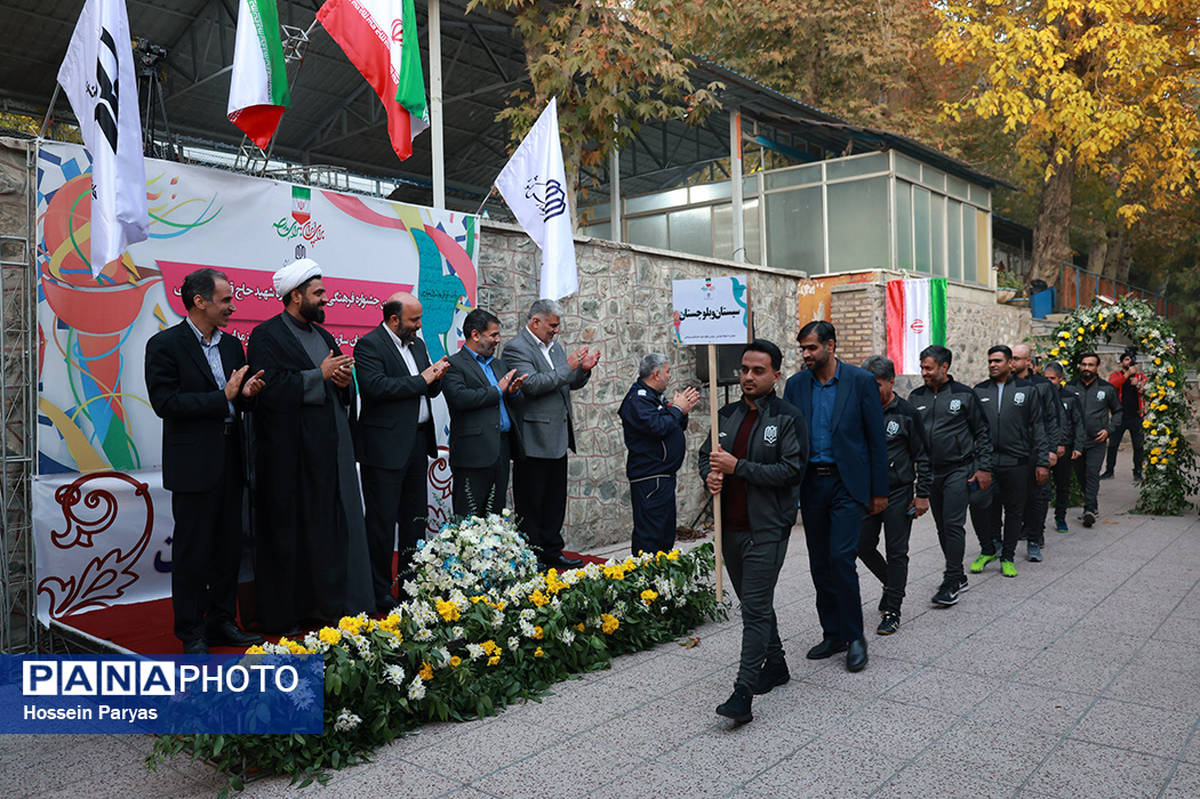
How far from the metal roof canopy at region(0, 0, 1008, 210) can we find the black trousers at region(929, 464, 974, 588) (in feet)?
23.2

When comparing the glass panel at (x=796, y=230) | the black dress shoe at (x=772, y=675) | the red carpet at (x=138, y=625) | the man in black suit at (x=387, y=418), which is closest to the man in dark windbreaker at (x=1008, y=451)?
the black dress shoe at (x=772, y=675)

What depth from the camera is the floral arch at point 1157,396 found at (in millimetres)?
10547

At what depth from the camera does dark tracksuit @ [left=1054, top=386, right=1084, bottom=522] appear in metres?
9.36

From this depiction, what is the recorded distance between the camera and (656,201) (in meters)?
16.7

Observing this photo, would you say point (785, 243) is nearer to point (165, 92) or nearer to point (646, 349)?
point (646, 349)

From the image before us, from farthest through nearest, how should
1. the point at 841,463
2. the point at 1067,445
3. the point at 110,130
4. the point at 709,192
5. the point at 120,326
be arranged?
the point at 709,192
the point at 1067,445
the point at 120,326
the point at 841,463
the point at 110,130

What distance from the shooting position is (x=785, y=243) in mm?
15688

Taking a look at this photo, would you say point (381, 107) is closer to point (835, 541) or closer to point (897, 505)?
point (897, 505)

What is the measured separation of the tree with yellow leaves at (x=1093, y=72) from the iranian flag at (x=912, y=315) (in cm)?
552

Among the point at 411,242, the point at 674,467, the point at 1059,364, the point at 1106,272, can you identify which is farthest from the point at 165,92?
the point at 1106,272

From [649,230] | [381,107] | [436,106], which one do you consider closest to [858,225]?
[649,230]

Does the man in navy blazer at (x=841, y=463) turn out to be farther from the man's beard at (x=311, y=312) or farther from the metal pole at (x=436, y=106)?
the metal pole at (x=436, y=106)

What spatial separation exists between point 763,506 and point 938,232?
45.0ft

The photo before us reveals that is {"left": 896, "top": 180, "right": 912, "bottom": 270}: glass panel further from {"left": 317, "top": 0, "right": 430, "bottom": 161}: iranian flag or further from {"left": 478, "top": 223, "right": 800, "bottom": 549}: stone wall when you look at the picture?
{"left": 317, "top": 0, "right": 430, "bottom": 161}: iranian flag
